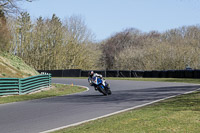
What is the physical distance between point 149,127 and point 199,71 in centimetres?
3669

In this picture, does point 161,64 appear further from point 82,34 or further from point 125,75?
point 82,34

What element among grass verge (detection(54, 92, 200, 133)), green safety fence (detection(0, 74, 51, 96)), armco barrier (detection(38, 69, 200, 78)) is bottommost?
grass verge (detection(54, 92, 200, 133))

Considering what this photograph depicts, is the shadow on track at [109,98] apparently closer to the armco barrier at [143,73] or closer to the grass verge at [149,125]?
the grass verge at [149,125]

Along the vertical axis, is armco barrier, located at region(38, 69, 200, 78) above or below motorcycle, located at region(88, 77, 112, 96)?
above

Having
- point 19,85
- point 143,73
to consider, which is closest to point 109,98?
point 19,85

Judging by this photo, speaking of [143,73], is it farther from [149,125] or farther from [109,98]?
[149,125]

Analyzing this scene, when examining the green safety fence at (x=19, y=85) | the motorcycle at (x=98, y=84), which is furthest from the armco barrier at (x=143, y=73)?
the motorcycle at (x=98, y=84)

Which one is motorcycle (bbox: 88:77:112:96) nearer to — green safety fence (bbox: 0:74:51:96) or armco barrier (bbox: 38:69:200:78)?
green safety fence (bbox: 0:74:51:96)

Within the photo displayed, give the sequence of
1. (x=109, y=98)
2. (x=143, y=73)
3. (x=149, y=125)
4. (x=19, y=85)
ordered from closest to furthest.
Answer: (x=149, y=125) < (x=109, y=98) < (x=19, y=85) < (x=143, y=73)

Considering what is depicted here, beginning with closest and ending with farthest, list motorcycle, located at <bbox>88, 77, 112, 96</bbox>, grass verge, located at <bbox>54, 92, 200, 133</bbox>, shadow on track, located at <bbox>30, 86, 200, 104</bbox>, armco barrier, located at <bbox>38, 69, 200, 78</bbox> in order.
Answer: grass verge, located at <bbox>54, 92, 200, 133</bbox> < shadow on track, located at <bbox>30, 86, 200, 104</bbox> < motorcycle, located at <bbox>88, 77, 112, 96</bbox> < armco barrier, located at <bbox>38, 69, 200, 78</bbox>

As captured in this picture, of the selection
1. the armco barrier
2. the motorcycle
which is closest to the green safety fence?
the motorcycle

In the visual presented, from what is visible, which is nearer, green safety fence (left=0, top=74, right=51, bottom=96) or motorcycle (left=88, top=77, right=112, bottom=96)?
motorcycle (left=88, top=77, right=112, bottom=96)

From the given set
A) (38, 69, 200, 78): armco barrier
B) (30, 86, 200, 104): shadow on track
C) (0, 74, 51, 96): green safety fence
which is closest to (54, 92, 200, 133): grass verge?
(30, 86, 200, 104): shadow on track

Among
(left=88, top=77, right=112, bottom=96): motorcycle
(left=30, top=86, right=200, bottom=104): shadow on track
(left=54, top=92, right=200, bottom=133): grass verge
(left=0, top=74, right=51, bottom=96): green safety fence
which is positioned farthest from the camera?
(left=0, top=74, right=51, bottom=96): green safety fence
